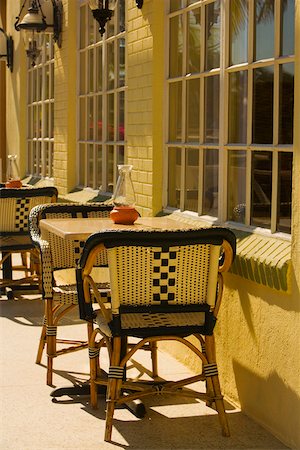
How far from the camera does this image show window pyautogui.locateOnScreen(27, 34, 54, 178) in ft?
34.8

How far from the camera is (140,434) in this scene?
15.3 feet

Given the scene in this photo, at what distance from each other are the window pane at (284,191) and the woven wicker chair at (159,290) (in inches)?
13.4

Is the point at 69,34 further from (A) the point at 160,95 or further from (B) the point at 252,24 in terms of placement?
(B) the point at 252,24

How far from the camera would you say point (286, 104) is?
15.6 feet

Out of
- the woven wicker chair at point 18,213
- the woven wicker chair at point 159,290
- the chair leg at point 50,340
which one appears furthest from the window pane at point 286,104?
the woven wicker chair at point 18,213

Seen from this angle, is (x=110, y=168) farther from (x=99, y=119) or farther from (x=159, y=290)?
(x=159, y=290)

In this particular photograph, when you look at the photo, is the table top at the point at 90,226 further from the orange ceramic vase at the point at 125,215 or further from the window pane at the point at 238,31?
the window pane at the point at 238,31

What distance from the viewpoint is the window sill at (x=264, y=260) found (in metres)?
4.47

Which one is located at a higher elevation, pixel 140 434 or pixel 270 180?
pixel 270 180

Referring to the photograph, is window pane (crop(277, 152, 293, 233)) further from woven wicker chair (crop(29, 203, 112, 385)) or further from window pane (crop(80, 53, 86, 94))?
window pane (crop(80, 53, 86, 94))

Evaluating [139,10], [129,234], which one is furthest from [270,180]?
[139,10]

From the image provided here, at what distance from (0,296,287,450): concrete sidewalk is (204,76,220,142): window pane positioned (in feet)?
4.63

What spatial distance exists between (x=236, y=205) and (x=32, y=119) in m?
6.79

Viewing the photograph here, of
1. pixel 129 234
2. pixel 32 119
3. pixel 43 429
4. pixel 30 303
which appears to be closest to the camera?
pixel 129 234
